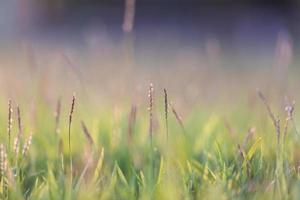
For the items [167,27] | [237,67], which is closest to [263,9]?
[167,27]

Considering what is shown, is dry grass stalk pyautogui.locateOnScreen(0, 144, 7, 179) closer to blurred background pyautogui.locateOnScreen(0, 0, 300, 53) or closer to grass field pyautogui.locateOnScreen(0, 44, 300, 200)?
grass field pyautogui.locateOnScreen(0, 44, 300, 200)

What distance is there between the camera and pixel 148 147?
228cm

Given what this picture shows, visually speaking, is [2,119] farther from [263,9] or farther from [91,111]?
[263,9]

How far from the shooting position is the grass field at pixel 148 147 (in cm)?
157

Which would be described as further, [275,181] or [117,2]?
[117,2]

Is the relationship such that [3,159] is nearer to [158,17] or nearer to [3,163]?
[3,163]

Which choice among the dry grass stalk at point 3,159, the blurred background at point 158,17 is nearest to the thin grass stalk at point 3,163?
the dry grass stalk at point 3,159

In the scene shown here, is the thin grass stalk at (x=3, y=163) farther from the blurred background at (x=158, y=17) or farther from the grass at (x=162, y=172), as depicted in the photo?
the blurred background at (x=158, y=17)

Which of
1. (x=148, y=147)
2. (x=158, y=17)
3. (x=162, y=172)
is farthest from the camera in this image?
(x=158, y=17)

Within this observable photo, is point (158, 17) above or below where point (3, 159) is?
above

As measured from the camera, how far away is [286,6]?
11.5 m

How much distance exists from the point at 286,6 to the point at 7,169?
10.3 m

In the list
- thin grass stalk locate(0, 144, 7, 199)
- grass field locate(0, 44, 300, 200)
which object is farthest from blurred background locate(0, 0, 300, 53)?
thin grass stalk locate(0, 144, 7, 199)

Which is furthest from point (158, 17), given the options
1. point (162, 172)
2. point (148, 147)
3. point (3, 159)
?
point (3, 159)
